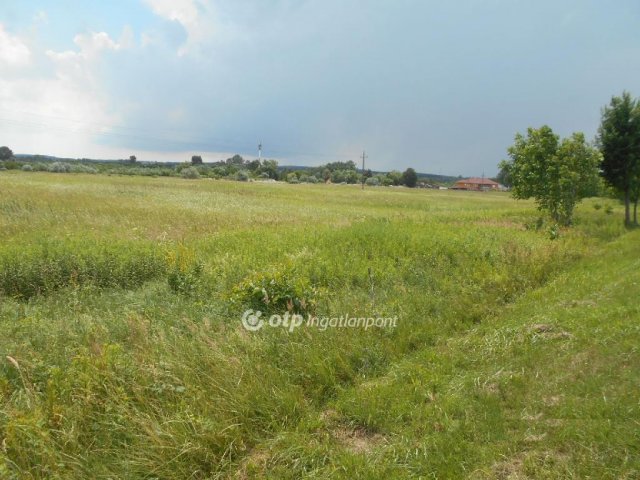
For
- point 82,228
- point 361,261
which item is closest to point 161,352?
point 361,261

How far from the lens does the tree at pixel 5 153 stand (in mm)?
114938

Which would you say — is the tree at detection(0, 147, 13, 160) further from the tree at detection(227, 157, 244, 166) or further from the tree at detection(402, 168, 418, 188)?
the tree at detection(402, 168, 418, 188)

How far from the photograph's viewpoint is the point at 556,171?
749 inches

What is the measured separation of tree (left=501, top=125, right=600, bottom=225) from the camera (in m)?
18.7

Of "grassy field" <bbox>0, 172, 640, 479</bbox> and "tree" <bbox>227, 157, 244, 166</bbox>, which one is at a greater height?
"tree" <bbox>227, 157, 244, 166</bbox>

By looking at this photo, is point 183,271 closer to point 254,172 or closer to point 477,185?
point 254,172

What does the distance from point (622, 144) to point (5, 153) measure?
494 feet

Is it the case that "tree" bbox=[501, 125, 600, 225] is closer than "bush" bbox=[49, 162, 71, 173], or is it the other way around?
"tree" bbox=[501, 125, 600, 225]

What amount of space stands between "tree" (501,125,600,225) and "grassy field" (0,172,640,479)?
11458 millimetres

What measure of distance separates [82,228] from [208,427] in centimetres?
1333

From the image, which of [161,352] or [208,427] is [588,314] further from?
[161,352]

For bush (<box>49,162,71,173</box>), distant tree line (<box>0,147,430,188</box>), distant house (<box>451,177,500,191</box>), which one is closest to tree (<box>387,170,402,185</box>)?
distant tree line (<box>0,147,430,188</box>)

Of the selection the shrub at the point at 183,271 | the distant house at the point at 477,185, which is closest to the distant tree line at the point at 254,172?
the distant house at the point at 477,185

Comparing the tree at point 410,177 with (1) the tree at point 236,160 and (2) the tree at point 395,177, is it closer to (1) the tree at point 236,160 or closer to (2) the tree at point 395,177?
(2) the tree at point 395,177
